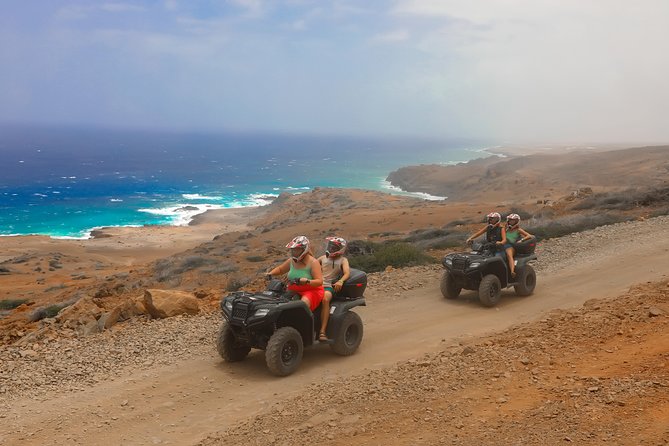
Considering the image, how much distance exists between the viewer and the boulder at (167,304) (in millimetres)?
11398

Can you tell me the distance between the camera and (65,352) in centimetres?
938

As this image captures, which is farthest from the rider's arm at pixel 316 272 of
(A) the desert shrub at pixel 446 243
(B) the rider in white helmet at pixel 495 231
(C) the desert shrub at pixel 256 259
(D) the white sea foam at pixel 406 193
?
(D) the white sea foam at pixel 406 193

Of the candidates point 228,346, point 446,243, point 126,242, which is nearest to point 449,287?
point 228,346

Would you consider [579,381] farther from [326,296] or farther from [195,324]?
[195,324]

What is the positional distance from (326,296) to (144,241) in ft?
152

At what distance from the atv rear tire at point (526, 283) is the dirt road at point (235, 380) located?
183 mm

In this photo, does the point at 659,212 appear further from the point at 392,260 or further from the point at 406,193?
the point at 406,193

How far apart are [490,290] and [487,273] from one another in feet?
1.67

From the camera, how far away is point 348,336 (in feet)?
29.8

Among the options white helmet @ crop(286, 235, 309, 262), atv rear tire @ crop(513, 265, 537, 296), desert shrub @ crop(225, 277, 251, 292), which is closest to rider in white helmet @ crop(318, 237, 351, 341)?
white helmet @ crop(286, 235, 309, 262)

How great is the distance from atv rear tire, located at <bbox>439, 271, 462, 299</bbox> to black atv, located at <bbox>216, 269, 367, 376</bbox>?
147 inches

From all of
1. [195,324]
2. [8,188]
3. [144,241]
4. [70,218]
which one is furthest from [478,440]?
[8,188]

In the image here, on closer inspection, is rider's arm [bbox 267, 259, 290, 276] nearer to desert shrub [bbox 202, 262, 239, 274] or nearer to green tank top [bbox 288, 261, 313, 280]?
green tank top [bbox 288, 261, 313, 280]

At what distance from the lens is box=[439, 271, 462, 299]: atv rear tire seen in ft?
40.4
